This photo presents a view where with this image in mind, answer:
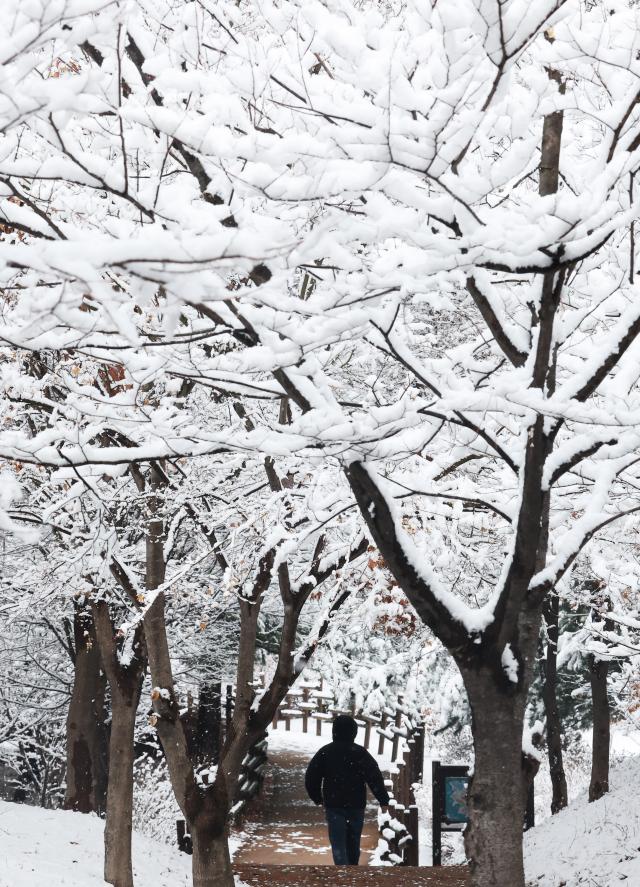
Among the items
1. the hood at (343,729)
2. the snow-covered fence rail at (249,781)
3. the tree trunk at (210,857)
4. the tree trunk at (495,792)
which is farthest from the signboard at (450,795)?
the tree trunk at (495,792)

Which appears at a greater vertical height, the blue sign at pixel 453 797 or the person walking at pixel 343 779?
the person walking at pixel 343 779

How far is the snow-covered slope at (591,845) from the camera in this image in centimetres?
747

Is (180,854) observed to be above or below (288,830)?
above

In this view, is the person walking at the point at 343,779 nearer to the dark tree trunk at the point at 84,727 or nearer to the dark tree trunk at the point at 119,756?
the dark tree trunk at the point at 119,756

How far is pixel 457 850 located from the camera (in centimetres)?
1542

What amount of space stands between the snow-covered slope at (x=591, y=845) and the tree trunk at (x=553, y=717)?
0.69 meters

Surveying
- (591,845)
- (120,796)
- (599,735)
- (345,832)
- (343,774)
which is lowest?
(591,845)

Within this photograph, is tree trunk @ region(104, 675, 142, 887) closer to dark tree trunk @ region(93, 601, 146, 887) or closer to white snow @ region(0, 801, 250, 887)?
dark tree trunk @ region(93, 601, 146, 887)

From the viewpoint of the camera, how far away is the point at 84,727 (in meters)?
13.0

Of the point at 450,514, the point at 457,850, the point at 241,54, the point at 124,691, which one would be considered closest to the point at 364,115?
the point at 241,54

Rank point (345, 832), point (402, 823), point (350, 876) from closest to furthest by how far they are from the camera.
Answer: point (350, 876)
point (345, 832)
point (402, 823)

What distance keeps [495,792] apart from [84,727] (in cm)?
1013

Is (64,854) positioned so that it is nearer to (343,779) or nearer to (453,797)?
(343,779)

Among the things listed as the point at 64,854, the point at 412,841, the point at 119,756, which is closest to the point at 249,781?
the point at 412,841
